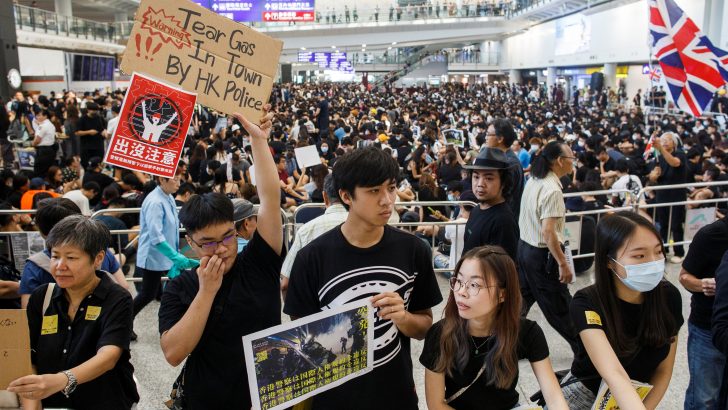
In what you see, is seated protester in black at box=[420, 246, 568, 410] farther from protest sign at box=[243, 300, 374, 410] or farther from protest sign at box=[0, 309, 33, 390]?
protest sign at box=[0, 309, 33, 390]

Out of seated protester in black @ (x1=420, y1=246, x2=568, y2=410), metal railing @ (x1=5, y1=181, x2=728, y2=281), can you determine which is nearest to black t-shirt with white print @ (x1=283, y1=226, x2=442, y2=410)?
seated protester in black @ (x1=420, y1=246, x2=568, y2=410)

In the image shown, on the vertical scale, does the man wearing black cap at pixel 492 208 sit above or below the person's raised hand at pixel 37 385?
above

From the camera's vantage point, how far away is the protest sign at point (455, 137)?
1290 cm

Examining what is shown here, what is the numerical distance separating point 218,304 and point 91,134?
1136 centimetres

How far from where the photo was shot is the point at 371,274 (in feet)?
7.66

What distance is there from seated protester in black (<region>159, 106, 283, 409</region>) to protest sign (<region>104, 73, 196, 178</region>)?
2.68 ft

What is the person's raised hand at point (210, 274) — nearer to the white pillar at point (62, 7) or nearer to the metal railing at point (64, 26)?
the metal railing at point (64, 26)

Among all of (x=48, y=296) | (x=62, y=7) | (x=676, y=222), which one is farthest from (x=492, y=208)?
(x=62, y=7)

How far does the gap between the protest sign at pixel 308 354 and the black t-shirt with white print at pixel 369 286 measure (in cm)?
8

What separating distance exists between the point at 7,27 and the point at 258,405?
21.2 m

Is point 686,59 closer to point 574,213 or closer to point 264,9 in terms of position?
point 574,213

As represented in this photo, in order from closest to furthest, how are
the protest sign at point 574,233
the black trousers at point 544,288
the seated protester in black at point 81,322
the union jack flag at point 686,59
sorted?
the seated protester in black at point 81,322 < the black trousers at point 544,288 < the protest sign at point 574,233 < the union jack flag at point 686,59

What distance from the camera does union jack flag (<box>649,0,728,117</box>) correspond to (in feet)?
25.6

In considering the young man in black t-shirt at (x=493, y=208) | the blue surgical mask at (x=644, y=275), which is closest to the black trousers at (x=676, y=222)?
the young man in black t-shirt at (x=493, y=208)
